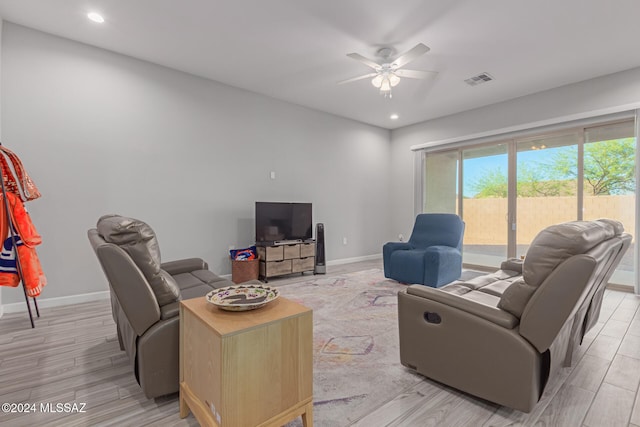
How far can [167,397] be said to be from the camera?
68.2 inches

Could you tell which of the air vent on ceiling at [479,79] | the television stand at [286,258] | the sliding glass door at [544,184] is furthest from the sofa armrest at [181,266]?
the sliding glass door at [544,184]

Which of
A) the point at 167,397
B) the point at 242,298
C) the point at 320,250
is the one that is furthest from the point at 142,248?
the point at 320,250

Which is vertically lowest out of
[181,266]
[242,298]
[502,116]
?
[181,266]

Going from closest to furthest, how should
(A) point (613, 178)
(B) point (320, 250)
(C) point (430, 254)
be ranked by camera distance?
1. (C) point (430, 254)
2. (A) point (613, 178)
3. (B) point (320, 250)

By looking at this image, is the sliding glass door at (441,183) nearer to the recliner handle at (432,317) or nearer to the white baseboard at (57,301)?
the recliner handle at (432,317)

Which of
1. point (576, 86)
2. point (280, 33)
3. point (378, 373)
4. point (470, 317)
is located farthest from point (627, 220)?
point (280, 33)

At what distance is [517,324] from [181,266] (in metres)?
2.70

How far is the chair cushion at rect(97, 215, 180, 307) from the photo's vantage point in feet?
5.30

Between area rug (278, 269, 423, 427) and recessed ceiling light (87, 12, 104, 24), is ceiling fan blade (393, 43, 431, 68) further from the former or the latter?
recessed ceiling light (87, 12, 104, 24)

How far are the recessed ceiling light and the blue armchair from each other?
13.9 feet

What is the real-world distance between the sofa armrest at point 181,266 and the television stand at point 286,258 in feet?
4.91

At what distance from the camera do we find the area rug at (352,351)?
1679mm

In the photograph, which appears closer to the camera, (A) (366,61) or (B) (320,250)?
(A) (366,61)

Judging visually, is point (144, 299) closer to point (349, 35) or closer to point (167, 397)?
point (167, 397)
